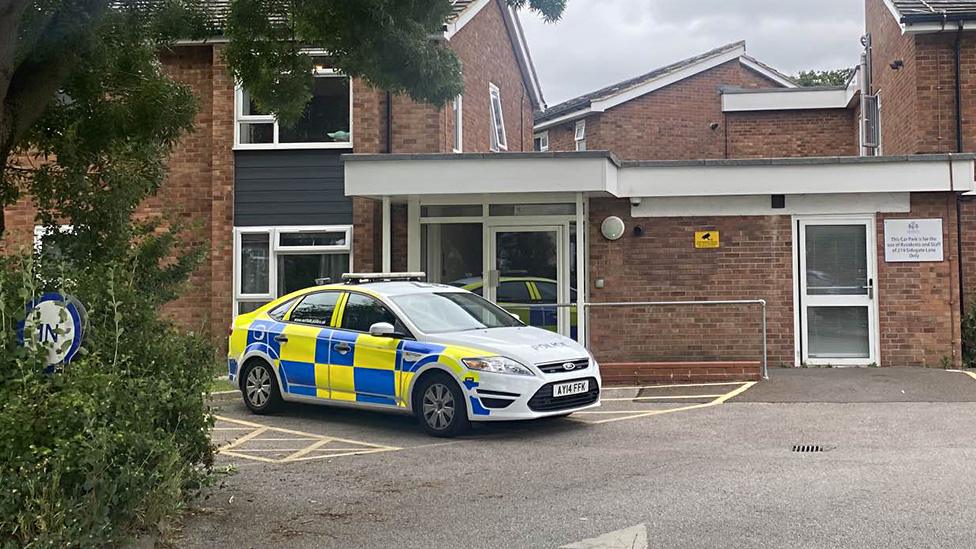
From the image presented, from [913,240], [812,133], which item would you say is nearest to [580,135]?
[812,133]

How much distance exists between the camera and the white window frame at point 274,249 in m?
15.1

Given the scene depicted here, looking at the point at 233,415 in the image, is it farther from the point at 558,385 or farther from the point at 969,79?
the point at 969,79

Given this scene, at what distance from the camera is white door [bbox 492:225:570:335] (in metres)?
13.8

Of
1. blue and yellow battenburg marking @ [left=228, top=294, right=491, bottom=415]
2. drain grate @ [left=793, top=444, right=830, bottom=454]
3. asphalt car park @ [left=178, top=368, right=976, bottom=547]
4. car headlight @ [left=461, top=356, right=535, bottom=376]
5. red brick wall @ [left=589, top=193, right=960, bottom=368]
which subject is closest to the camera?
asphalt car park @ [left=178, top=368, right=976, bottom=547]

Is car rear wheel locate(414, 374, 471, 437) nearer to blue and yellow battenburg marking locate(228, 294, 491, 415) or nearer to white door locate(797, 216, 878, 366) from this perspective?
blue and yellow battenburg marking locate(228, 294, 491, 415)

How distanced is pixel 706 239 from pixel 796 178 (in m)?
1.46

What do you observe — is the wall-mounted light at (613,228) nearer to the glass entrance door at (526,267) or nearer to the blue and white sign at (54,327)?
the glass entrance door at (526,267)

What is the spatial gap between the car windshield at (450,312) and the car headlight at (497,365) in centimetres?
75

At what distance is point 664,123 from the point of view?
2409 centimetres

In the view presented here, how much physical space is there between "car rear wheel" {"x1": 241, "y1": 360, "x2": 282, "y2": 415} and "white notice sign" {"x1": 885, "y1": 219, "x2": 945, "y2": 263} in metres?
8.41

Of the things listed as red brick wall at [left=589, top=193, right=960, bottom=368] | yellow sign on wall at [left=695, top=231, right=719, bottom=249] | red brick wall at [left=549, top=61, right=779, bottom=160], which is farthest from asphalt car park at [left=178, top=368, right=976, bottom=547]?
red brick wall at [left=549, top=61, right=779, bottom=160]

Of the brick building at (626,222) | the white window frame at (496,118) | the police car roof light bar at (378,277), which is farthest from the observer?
the white window frame at (496,118)

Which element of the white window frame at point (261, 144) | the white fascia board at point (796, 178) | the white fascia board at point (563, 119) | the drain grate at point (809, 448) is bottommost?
the drain grate at point (809, 448)

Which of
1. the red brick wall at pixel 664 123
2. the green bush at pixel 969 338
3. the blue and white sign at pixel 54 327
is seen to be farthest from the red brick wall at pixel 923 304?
the blue and white sign at pixel 54 327
